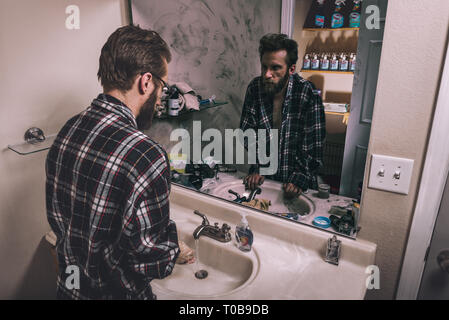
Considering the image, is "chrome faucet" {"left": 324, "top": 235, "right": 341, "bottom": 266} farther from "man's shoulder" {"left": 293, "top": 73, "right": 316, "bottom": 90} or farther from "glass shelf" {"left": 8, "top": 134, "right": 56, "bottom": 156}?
"glass shelf" {"left": 8, "top": 134, "right": 56, "bottom": 156}

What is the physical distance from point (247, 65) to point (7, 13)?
2.92 ft

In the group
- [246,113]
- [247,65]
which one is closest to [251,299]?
[246,113]

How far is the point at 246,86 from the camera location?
1255 millimetres

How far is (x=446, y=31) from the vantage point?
777 millimetres

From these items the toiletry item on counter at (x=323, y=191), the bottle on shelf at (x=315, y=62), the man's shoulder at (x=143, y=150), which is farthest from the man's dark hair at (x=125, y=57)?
the toiletry item on counter at (x=323, y=191)

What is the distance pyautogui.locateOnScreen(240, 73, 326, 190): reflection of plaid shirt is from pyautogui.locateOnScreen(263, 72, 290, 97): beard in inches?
0.8

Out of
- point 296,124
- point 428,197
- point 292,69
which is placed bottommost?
point 428,197

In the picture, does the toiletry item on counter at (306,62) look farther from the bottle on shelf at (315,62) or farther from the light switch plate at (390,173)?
the light switch plate at (390,173)

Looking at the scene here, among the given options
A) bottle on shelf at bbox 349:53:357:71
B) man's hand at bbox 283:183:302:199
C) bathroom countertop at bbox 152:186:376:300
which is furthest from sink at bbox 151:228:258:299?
bottle on shelf at bbox 349:53:357:71

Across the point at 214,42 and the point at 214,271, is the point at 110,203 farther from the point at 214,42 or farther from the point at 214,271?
the point at 214,42

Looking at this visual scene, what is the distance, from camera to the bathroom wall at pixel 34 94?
1.09 meters

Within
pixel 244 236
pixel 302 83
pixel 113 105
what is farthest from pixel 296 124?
pixel 113 105

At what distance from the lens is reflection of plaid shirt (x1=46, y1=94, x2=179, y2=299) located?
2.60 ft

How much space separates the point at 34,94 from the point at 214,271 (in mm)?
1018
